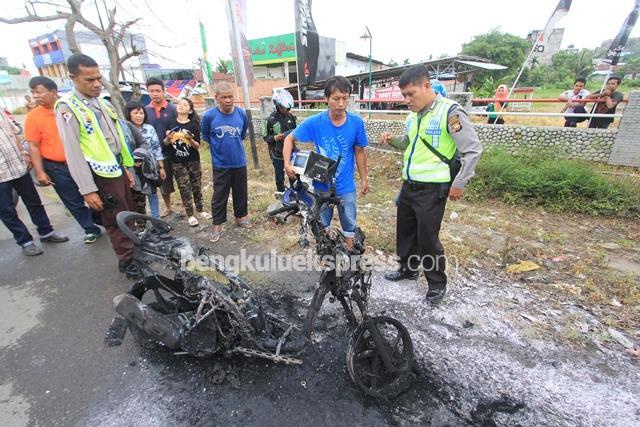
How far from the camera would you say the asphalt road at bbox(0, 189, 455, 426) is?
1.96 m

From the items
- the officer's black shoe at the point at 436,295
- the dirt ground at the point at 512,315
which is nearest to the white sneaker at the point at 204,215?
the dirt ground at the point at 512,315

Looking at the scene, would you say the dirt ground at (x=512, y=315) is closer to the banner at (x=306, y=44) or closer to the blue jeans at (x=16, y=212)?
the blue jeans at (x=16, y=212)

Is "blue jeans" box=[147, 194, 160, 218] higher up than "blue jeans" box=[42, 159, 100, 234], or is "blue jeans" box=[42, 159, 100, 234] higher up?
"blue jeans" box=[42, 159, 100, 234]

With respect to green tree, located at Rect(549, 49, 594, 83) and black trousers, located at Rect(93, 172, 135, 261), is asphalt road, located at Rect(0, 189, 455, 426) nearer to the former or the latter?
black trousers, located at Rect(93, 172, 135, 261)

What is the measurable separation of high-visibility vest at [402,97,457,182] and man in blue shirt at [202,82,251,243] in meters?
2.19

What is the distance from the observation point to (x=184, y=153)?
427 centimetres

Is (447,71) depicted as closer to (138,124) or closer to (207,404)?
(138,124)

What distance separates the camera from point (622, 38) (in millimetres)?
7102

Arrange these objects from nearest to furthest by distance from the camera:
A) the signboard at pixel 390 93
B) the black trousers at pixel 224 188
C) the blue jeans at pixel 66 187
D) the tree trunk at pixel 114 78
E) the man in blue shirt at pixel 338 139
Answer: the man in blue shirt at pixel 338 139 < the blue jeans at pixel 66 187 < the black trousers at pixel 224 188 < the tree trunk at pixel 114 78 < the signboard at pixel 390 93

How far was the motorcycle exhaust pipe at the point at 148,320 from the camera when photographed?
6.70 ft

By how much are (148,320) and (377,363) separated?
151cm

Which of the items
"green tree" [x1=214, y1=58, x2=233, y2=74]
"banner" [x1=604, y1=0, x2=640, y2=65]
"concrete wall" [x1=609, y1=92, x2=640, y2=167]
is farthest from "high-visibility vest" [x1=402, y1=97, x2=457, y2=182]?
"green tree" [x1=214, y1=58, x2=233, y2=74]

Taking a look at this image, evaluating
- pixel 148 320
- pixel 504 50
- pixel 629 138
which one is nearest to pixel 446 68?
pixel 629 138

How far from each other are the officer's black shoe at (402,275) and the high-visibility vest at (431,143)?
1063 mm
